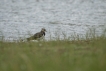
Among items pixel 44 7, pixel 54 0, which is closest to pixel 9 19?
pixel 44 7

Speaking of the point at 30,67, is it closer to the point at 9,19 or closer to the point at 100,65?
the point at 100,65

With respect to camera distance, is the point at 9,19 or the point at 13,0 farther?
the point at 13,0

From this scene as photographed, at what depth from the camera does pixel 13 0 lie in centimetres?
4309

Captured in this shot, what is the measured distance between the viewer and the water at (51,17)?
65.7 ft

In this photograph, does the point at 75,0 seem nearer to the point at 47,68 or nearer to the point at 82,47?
the point at 82,47

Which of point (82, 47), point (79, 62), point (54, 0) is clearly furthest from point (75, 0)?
point (79, 62)

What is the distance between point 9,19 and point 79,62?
19.3m

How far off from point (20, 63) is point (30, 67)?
94 centimetres

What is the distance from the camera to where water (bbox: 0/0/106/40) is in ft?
65.7

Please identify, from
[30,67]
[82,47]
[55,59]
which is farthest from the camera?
[82,47]

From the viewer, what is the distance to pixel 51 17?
2830cm

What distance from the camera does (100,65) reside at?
680 cm

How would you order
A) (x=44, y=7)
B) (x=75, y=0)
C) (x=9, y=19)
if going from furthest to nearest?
1. (x=75, y=0)
2. (x=44, y=7)
3. (x=9, y=19)

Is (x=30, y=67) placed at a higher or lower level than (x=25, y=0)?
lower
